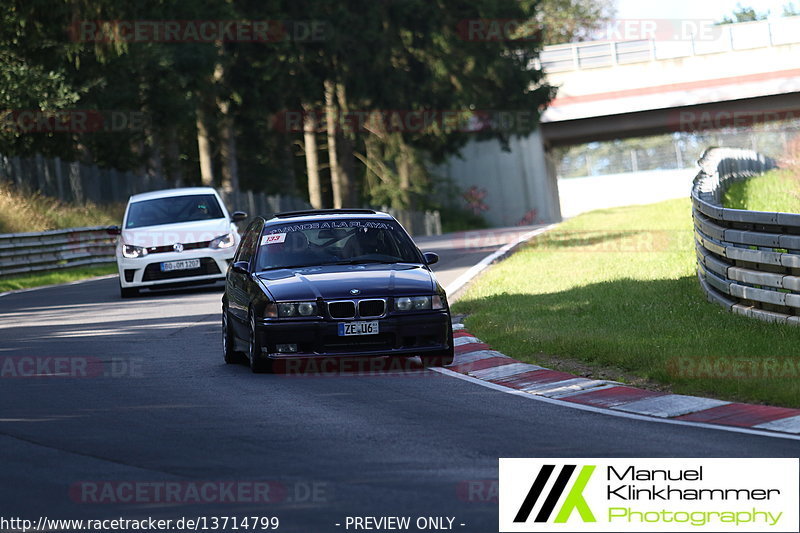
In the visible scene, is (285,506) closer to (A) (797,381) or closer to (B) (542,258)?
(A) (797,381)

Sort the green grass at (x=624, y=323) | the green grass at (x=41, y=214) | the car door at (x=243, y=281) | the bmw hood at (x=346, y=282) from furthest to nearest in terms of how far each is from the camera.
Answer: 1. the green grass at (x=41, y=214)
2. the car door at (x=243, y=281)
3. the bmw hood at (x=346, y=282)
4. the green grass at (x=624, y=323)

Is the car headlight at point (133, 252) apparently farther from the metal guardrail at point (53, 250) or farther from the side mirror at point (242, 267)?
the side mirror at point (242, 267)

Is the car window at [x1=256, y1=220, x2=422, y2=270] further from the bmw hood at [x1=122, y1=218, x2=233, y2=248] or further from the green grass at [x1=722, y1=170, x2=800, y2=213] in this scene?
the green grass at [x1=722, y1=170, x2=800, y2=213]

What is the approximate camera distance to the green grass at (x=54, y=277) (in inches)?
1092

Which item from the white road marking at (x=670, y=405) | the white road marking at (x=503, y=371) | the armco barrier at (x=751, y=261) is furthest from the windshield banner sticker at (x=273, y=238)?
the armco barrier at (x=751, y=261)

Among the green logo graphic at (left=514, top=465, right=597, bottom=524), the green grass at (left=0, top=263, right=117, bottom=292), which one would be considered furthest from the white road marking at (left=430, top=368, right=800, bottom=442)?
the green grass at (left=0, top=263, right=117, bottom=292)

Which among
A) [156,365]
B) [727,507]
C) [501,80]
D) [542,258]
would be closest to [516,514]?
[727,507]

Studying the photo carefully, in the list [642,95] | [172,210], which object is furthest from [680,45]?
[172,210]

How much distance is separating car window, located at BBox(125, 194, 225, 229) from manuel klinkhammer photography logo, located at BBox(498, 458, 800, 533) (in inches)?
660

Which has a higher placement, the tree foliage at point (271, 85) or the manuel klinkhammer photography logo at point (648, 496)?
the tree foliage at point (271, 85)

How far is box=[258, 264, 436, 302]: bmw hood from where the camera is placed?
12109mm

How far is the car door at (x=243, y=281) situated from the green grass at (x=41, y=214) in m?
19.8

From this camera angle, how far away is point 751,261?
45.7 feet

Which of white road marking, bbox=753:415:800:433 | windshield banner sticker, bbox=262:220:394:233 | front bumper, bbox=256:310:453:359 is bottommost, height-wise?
white road marking, bbox=753:415:800:433
